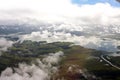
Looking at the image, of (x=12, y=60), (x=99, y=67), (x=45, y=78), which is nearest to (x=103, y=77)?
(x=99, y=67)

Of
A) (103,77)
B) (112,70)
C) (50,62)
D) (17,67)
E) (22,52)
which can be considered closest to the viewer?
(103,77)

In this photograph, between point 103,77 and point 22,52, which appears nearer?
point 103,77

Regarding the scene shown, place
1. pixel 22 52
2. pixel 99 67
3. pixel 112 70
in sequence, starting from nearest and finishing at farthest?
pixel 112 70
pixel 99 67
pixel 22 52

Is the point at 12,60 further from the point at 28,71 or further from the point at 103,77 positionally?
the point at 103,77

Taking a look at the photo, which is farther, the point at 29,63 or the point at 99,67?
the point at 29,63

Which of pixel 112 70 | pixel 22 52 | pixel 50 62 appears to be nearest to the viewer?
pixel 112 70

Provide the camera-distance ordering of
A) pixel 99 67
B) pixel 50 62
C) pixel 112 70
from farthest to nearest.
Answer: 1. pixel 50 62
2. pixel 99 67
3. pixel 112 70

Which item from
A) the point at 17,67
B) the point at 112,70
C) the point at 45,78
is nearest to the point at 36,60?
the point at 17,67

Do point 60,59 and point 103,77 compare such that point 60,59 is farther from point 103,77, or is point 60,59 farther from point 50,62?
point 103,77
